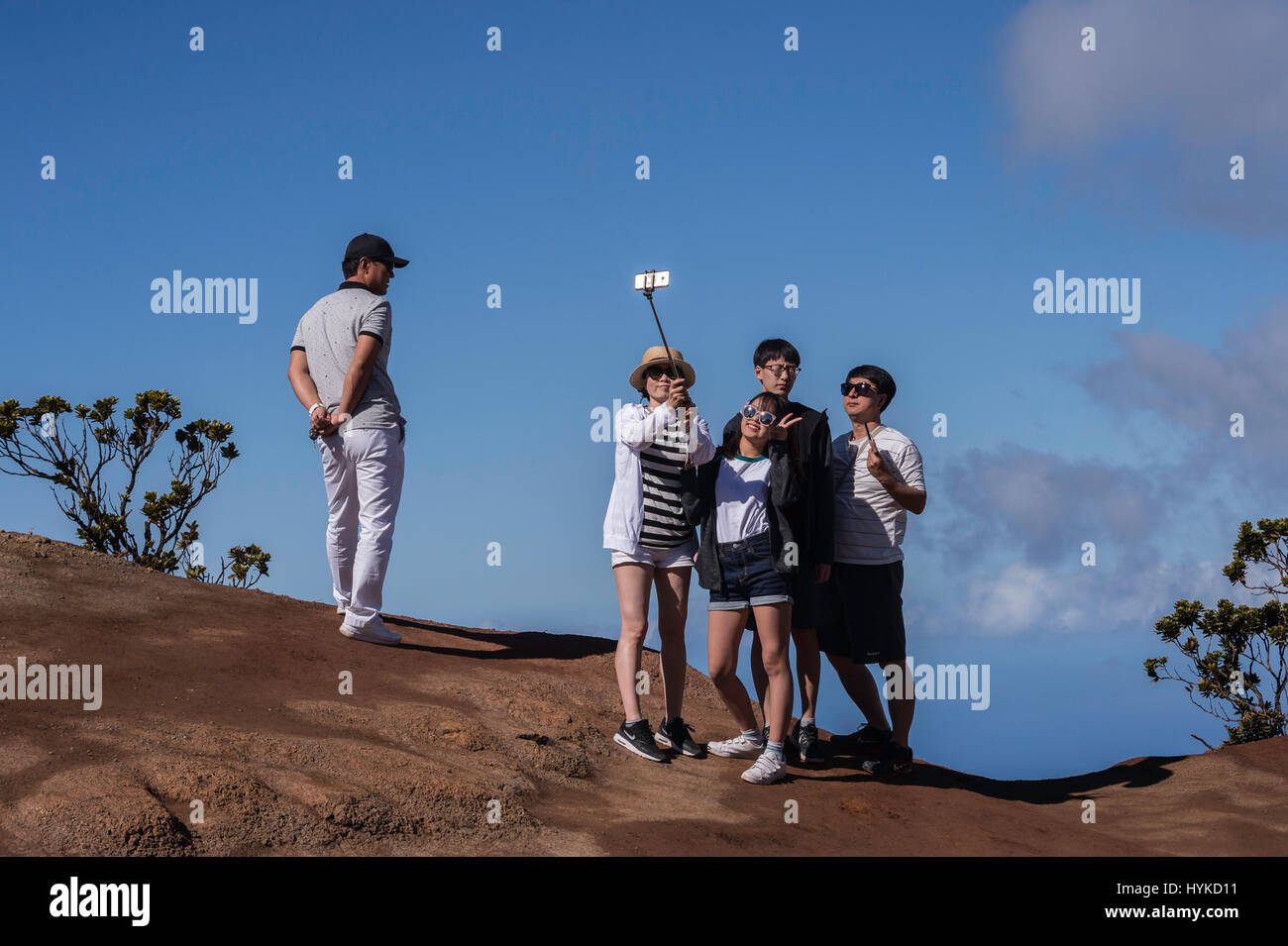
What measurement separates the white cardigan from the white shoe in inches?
101

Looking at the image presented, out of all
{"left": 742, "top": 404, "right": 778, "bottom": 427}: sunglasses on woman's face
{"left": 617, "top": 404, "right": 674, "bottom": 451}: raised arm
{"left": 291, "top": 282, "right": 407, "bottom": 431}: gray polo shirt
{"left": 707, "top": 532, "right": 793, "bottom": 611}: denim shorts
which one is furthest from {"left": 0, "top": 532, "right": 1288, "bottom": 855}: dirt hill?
{"left": 742, "top": 404, "right": 778, "bottom": 427}: sunglasses on woman's face

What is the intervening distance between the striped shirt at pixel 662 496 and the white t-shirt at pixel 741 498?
25cm

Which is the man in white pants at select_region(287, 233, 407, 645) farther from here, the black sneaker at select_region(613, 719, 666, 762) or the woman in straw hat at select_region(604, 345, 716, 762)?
the black sneaker at select_region(613, 719, 666, 762)

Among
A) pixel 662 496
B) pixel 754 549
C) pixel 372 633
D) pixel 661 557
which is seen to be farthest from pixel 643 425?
pixel 372 633

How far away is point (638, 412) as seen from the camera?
676cm

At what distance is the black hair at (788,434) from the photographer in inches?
275

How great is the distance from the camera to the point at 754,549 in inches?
267

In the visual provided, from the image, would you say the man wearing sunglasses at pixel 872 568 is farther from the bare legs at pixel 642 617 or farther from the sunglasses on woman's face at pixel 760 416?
the bare legs at pixel 642 617

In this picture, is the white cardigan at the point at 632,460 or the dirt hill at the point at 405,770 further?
the white cardigan at the point at 632,460

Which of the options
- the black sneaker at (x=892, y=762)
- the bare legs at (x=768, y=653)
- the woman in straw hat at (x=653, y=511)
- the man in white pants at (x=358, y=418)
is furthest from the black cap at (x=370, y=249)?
the black sneaker at (x=892, y=762)
